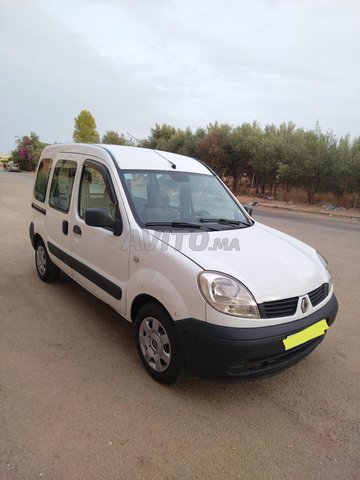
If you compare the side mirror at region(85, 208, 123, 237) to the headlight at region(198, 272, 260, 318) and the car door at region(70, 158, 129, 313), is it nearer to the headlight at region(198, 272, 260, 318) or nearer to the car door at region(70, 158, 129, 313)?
the car door at region(70, 158, 129, 313)

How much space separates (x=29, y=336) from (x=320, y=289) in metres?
2.78

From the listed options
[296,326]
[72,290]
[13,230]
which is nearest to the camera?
[296,326]

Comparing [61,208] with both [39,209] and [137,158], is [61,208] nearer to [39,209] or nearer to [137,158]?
[39,209]

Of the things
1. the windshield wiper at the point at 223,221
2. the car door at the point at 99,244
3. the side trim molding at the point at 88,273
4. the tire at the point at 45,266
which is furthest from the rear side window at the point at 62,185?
the windshield wiper at the point at 223,221

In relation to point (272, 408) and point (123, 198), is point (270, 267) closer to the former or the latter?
point (272, 408)

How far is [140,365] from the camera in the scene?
302 cm

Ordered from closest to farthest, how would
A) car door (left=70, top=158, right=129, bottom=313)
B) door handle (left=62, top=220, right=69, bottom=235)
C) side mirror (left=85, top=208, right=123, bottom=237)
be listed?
side mirror (left=85, top=208, right=123, bottom=237)
car door (left=70, top=158, right=129, bottom=313)
door handle (left=62, top=220, right=69, bottom=235)

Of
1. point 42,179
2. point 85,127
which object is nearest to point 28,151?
point 85,127

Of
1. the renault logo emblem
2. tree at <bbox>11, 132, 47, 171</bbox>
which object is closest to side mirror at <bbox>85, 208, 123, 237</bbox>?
the renault logo emblem

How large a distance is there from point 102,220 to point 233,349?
154cm

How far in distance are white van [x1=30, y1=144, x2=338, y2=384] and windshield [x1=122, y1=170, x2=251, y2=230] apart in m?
0.01

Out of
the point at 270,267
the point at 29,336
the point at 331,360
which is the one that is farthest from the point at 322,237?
the point at 29,336

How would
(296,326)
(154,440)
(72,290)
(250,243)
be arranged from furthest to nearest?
1. (72,290)
2. (250,243)
3. (296,326)
4. (154,440)

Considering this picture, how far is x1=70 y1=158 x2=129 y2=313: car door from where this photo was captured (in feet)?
10.2
